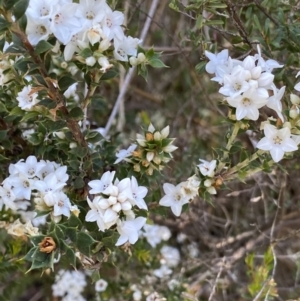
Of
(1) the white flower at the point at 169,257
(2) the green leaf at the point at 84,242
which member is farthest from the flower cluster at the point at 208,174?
(1) the white flower at the point at 169,257

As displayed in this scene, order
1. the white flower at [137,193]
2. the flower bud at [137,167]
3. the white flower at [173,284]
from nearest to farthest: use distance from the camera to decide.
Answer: the white flower at [137,193]
the flower bud at [137,167]
the white flower at [173,284]

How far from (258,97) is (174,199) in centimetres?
37

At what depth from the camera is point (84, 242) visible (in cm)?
101

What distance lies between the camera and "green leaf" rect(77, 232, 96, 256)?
3.31 feet

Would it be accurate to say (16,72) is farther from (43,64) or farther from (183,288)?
(183,288)

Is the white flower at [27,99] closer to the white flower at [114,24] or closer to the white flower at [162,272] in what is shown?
the white flower at [114,24]

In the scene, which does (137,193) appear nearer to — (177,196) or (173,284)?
(177,196)

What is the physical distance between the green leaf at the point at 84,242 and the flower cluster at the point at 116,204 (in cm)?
3

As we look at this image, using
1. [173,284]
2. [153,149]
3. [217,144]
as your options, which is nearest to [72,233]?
[153,149]

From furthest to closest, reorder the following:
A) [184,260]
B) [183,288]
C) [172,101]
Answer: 1. [172,101]
2. [184,260]
3. [183,288]

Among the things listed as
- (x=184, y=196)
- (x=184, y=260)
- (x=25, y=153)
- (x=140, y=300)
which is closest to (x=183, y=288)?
(x=140, y=300)

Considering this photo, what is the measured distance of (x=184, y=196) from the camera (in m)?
1.21

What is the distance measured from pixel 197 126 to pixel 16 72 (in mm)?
1438

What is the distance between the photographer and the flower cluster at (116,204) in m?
1.00
